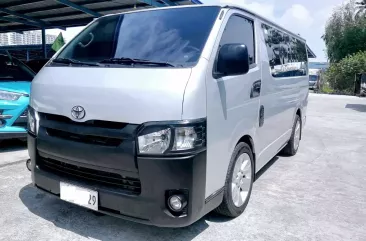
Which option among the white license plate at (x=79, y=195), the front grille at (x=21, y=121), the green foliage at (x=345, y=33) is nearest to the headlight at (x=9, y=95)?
the front grille at (x=21, y=121)

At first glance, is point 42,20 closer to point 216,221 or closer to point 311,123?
point 311,123

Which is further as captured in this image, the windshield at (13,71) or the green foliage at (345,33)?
the green foliage at (345,33)

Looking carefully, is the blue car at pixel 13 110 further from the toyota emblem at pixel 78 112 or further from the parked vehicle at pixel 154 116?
the toyota emblem at pixel 78 112

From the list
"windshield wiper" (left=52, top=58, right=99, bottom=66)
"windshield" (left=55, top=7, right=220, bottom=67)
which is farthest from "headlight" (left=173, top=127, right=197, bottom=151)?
"windshield wiper" (left=52, top=58, right=99, bottom=66)

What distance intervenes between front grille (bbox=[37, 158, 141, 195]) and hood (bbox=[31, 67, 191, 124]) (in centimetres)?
42

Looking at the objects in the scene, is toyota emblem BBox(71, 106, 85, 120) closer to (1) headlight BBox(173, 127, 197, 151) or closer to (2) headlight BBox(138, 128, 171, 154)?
(2) headlight BBox(138, 128, 171, 154)

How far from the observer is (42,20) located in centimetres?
1688

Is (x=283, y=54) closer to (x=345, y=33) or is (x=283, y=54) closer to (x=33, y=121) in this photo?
(x=33, y=121)

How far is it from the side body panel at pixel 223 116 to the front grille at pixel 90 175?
0.58 m

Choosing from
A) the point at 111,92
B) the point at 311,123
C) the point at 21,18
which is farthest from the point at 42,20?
the point at 111,92

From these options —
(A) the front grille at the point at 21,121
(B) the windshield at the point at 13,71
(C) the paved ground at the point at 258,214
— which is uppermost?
(B) the windshield at the point at 13,71

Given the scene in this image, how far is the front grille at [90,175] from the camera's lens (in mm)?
2369

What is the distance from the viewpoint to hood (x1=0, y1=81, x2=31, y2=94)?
15.9 feet

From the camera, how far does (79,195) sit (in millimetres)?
2539
